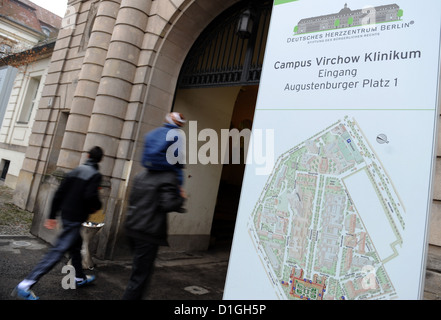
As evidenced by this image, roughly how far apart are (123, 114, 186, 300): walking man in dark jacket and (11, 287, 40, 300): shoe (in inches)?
52.7

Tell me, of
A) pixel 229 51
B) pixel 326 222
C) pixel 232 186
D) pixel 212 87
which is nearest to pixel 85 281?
pixel 326 222

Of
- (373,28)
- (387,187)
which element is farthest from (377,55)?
(387,187)

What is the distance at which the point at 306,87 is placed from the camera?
3268 mm

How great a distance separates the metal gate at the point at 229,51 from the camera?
5922 millimetres

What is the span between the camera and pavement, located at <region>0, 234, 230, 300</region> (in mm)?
4031

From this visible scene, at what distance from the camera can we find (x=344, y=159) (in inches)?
116

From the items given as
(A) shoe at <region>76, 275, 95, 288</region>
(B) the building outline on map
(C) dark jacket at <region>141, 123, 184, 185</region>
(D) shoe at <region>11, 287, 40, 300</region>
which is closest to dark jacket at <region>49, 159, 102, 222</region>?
(D) shoe at <region>11, 287, 40, 300</region>

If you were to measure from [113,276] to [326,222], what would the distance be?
3.75m

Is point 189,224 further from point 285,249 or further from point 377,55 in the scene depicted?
point 377,55

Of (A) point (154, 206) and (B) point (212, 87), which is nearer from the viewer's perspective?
(A) point (154, 206)

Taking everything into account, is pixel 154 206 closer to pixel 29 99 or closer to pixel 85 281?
pixel 85 281

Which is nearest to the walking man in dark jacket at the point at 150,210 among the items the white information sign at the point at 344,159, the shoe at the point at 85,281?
the white information sign at the point at 344,159

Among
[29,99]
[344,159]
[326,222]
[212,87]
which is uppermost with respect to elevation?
[29,99]

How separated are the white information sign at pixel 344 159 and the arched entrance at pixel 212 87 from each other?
8.24ft
